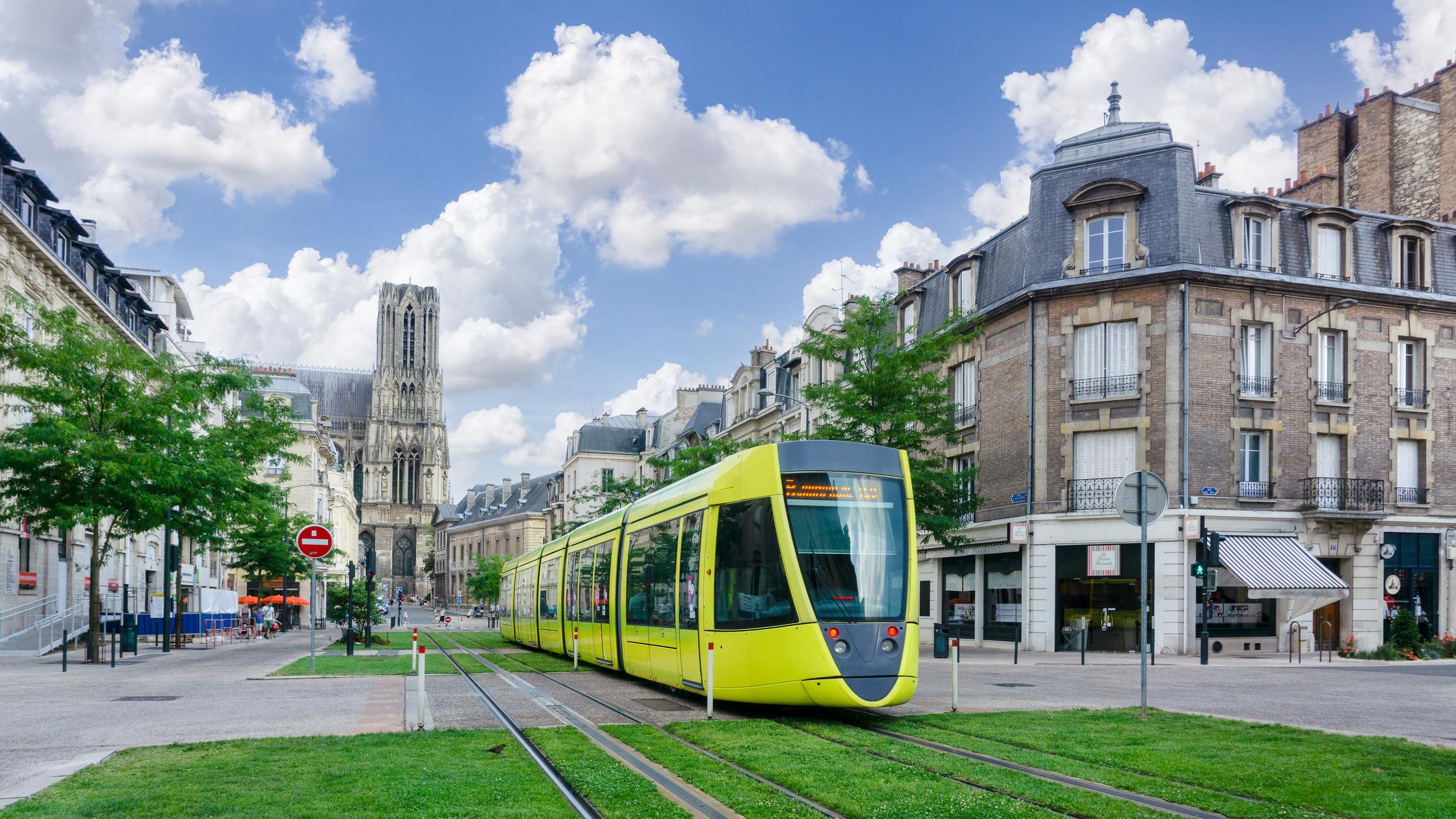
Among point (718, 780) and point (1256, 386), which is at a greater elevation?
point (1256, 386)

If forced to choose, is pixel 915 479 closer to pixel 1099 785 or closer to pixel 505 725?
pixel 505 725

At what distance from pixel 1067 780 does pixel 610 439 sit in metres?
90.3

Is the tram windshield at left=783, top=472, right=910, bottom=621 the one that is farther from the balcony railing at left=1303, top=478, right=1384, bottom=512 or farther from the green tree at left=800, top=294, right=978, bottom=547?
the balcony railing at left=1303, top=478, right=1384, bottom=512

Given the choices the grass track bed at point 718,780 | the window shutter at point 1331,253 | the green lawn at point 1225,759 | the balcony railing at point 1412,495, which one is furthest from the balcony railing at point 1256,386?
the grass track bed at point 718,780

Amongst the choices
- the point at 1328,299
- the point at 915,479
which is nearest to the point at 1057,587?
the point at 915,479

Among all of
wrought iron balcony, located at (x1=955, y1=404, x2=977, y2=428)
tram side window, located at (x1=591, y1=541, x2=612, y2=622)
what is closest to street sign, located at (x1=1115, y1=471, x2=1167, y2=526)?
tram side window, located at (x1=591, y1=541, x2=612, y2=622)

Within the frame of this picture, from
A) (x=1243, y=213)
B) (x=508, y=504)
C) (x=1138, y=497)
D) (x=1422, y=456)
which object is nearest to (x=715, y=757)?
(x=1138, y=497)

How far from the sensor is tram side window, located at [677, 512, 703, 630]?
1535cm

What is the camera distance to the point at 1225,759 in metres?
10.3

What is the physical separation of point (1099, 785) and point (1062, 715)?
5315 millimetres

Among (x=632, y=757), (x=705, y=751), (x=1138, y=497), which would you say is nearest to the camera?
(x=632, y=757)

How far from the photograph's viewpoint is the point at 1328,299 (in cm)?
3350

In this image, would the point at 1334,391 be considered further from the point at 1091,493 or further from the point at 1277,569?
the point at 1091,493

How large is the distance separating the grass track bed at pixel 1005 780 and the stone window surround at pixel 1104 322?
893 inches
